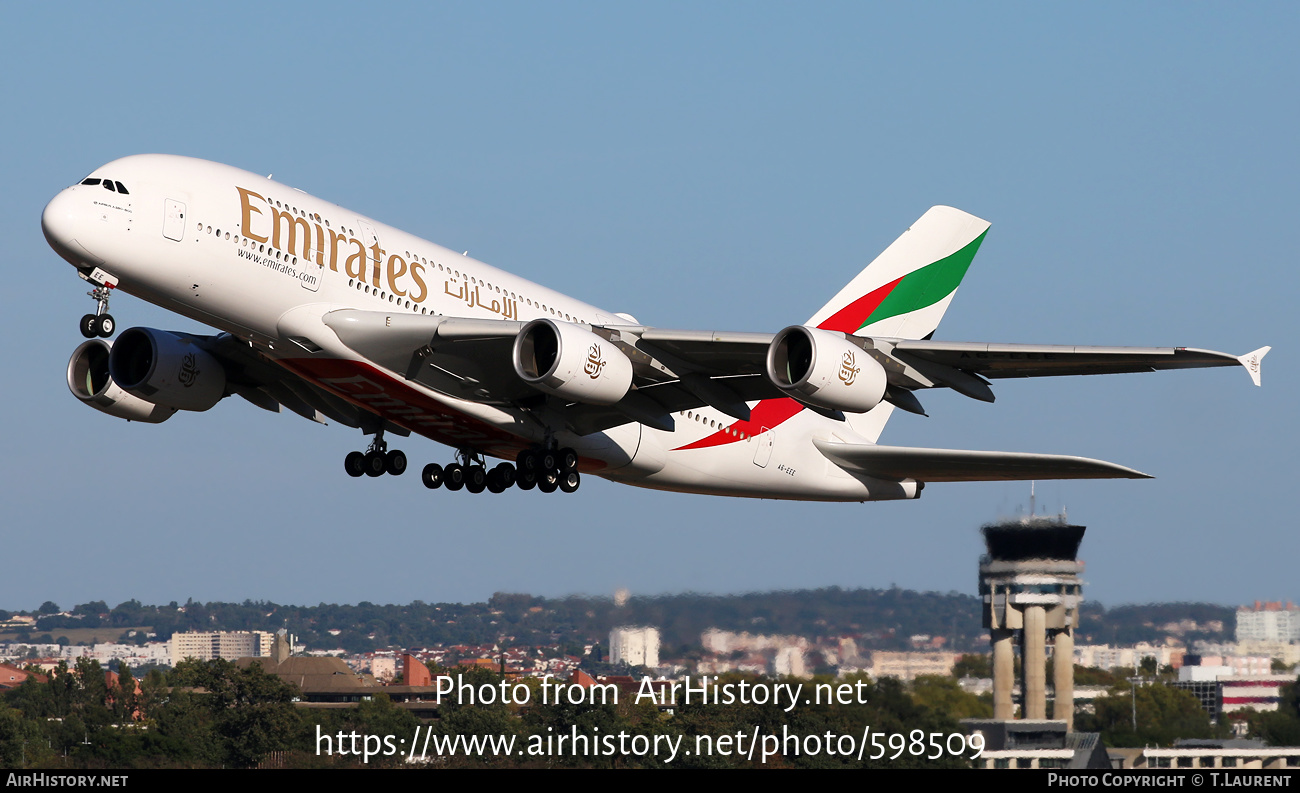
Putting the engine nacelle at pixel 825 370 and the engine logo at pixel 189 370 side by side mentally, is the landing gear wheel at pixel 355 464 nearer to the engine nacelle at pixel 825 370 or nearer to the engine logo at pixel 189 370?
the engine logo at pixel 189 370

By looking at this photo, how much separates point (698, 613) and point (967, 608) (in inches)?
268

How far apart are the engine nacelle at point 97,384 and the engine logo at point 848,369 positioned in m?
12.5

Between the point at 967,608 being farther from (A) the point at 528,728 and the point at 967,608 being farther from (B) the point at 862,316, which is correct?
(A) the point at 528,728

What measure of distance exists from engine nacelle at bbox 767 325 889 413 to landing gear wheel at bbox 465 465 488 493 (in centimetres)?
726

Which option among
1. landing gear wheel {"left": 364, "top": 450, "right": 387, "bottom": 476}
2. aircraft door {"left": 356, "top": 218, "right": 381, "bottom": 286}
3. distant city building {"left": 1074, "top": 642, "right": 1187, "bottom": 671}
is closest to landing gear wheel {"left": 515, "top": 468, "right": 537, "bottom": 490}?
landing gear wheel {"left": 364, "top": 450, "right": 387, "bottom": 476}

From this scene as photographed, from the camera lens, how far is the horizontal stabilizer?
25594 millimetres

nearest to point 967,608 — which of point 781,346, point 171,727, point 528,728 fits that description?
point 528,728

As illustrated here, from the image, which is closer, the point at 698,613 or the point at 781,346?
the point at 781,346

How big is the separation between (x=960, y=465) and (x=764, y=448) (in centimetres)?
385

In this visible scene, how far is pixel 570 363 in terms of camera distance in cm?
2198

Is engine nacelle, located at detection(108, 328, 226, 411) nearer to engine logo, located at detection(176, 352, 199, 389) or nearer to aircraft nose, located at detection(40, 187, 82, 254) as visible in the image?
engine logo, located at detection(176, 352, 199, 389)

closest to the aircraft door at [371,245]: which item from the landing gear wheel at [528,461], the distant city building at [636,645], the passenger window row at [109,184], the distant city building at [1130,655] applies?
the passenger window row at [109,184]

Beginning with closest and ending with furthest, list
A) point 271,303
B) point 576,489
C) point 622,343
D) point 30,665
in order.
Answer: point 271,303 → point 622,343 → point 576,489 → point 30,665

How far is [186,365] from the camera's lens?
84.9 feet
